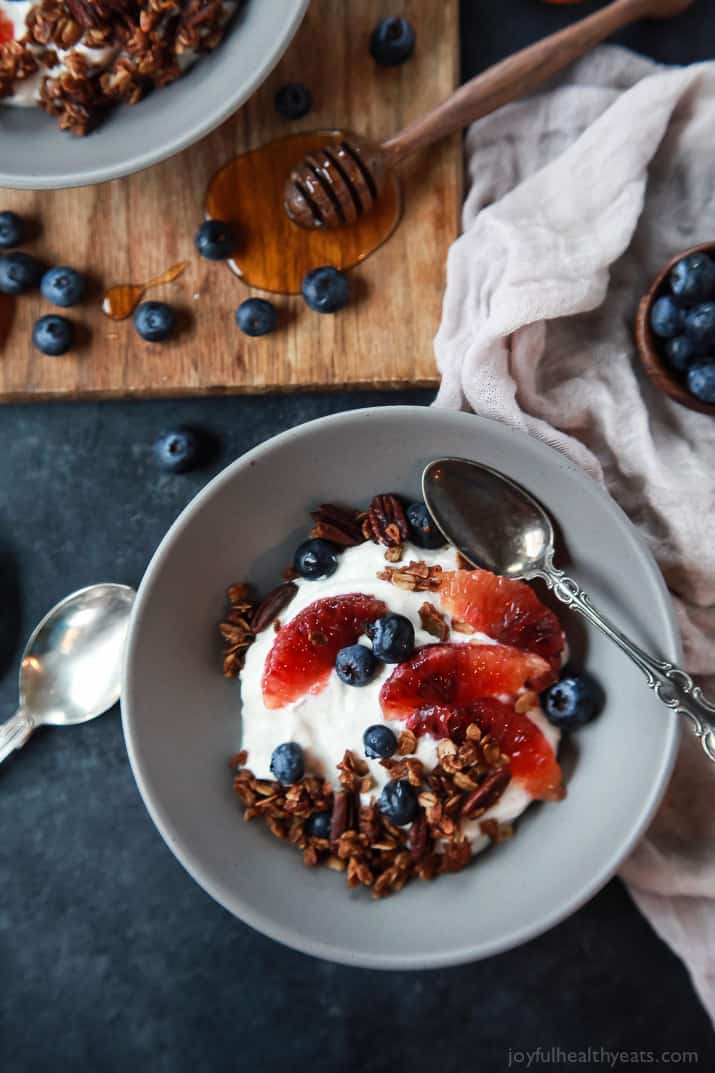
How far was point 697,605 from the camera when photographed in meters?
1.52

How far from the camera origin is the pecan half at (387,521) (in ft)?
4.74

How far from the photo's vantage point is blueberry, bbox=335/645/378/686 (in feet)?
4.47

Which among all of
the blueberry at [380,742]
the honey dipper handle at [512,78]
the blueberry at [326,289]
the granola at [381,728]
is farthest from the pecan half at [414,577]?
the honey dipper handle at [512,78]

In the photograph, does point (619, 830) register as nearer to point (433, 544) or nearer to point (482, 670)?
point (482, 670)

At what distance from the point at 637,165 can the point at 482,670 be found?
2.76ft

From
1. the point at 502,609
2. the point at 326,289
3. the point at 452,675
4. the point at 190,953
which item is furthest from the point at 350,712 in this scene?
the point at 326,289

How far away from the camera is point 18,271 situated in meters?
1.54

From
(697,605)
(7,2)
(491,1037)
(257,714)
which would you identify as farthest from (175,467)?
(491,1037)

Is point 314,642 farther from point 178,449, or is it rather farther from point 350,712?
point 178,449

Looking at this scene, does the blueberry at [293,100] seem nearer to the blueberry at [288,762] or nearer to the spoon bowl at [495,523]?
the spoon bowl at [495,523]

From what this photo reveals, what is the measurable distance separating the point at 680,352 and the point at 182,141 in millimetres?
817

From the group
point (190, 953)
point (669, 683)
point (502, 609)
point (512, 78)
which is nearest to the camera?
point (669, 683)

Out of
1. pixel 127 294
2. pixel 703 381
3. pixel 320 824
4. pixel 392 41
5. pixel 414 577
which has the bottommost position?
pixel 320 824

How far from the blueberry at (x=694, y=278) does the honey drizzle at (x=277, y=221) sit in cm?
47
